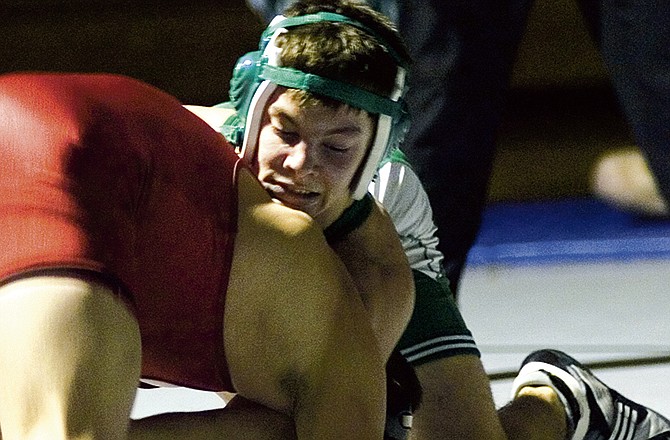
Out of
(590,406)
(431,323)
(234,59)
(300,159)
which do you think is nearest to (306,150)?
(300,159)

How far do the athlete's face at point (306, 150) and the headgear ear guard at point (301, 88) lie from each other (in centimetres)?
1

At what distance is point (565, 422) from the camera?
2.20 m

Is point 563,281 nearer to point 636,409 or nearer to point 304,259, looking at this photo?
point 636,409

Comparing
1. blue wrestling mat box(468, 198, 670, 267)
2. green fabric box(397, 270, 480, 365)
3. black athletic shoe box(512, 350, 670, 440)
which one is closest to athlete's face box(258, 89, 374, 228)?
green fabric box(397, 270, 480, 365)

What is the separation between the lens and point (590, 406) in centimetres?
222

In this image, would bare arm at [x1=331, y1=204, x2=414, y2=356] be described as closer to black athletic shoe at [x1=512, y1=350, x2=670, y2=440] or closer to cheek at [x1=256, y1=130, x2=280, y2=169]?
cheek at [x1=256, y1=130, x2=280, y2=169]

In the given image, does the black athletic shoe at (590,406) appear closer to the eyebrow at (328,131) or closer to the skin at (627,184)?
the eyebrow at (328,131)

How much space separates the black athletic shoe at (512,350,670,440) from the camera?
7.11ft

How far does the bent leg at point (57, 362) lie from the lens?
1266mm

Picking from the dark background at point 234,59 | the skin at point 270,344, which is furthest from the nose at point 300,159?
the dark background at point 234,59

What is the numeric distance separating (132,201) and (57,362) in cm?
23

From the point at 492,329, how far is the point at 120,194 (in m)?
1.59

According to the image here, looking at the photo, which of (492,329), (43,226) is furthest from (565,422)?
(43,226)

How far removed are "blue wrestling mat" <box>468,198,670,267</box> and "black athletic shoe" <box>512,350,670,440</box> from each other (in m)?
1.31
